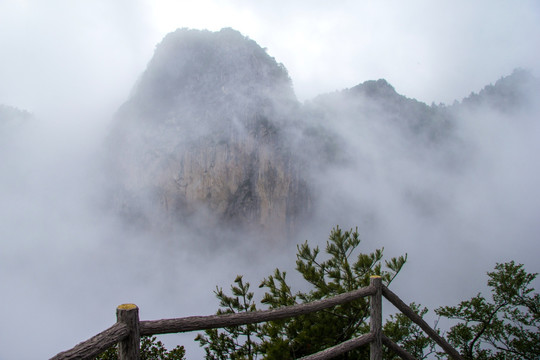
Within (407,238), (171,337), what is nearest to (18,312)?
(171,337)

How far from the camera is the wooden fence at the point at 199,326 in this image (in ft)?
4.03

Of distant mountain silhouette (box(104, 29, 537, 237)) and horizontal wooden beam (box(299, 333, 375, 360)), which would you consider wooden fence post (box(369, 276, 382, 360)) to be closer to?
horizontal wooden beam (box(299, 333, 375, 360))

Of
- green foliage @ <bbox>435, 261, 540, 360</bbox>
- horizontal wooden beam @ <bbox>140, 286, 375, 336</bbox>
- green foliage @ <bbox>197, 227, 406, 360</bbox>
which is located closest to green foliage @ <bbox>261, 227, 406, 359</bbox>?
green foliage @ <bbox>197, 227, 406, 360</bbox>

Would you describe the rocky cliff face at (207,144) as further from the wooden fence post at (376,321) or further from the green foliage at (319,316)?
the wooden fence post at (376,321)

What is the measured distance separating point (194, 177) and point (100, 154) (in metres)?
19.1

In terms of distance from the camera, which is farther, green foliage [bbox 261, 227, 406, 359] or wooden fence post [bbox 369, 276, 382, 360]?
green foliage [bbox 261, 227, 406, 359]

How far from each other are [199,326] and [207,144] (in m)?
39.8

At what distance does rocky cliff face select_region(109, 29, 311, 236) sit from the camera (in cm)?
4019

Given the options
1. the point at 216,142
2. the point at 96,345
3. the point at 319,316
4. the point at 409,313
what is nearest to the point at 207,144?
the point at 216,142

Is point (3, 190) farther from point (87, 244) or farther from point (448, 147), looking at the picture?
point (448, 147)

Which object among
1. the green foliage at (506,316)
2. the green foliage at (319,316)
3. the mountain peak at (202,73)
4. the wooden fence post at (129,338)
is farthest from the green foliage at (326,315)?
the mountain peak at (202,73)

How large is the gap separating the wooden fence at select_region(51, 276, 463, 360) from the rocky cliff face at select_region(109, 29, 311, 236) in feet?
124

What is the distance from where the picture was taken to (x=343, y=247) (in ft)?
14.8

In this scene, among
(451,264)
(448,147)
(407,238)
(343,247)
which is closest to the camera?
(343,247)
